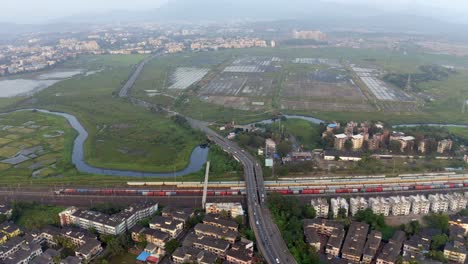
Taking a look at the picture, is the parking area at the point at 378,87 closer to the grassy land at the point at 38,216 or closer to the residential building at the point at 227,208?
the residential building at the point at 227,208

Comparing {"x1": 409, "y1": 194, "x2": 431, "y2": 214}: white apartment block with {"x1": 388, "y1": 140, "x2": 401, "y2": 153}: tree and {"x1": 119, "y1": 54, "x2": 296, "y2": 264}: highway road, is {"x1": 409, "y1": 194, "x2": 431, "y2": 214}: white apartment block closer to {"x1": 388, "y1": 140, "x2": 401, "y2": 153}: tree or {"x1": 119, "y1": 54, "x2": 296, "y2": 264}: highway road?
{"x1": 119, "y1": 54, "x2": 296, "y2": 264}: highway road

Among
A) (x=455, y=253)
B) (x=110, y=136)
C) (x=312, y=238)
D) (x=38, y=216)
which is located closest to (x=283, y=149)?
(x=312, y=238)

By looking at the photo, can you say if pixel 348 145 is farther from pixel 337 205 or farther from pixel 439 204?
pixel 337 205

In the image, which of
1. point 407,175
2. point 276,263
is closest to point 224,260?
point 276,263

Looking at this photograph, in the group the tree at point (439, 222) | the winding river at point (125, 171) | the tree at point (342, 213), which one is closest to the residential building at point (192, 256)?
the tree at point (342, 213)

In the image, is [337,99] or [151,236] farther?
[337,99]

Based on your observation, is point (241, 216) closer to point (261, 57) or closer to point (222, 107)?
point (222, 107)
